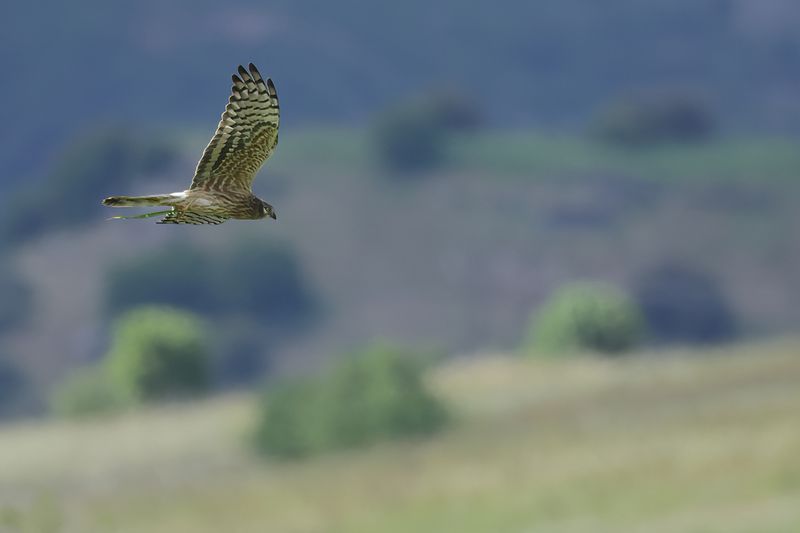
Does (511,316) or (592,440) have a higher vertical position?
(511,316)

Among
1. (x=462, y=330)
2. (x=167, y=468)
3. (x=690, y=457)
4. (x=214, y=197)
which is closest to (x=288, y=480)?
(x=167, y=468)

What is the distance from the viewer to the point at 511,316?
190 metres

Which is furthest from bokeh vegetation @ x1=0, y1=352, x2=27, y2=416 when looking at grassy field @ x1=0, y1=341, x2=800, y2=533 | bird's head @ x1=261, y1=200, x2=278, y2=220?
bird's head @ x1=261, y1=200, x2=278, y2=220

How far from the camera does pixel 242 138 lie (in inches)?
390

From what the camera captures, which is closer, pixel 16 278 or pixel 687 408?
pixel 687 408

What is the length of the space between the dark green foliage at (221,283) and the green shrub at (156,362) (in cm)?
10764

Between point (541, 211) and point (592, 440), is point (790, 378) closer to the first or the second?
point (592, 440)

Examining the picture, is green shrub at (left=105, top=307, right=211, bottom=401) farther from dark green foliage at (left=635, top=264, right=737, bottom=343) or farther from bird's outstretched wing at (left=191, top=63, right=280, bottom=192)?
dark green foliage at (left=635, top=264, right=737, bottom=343)

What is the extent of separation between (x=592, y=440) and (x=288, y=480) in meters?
7.69

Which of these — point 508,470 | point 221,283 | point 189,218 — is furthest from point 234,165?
point 221,283

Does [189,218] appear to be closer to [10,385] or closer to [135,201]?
[135,201]

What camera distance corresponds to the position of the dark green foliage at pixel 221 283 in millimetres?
190500

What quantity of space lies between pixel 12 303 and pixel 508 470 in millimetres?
153979

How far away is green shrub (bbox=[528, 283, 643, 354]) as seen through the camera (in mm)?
89312
